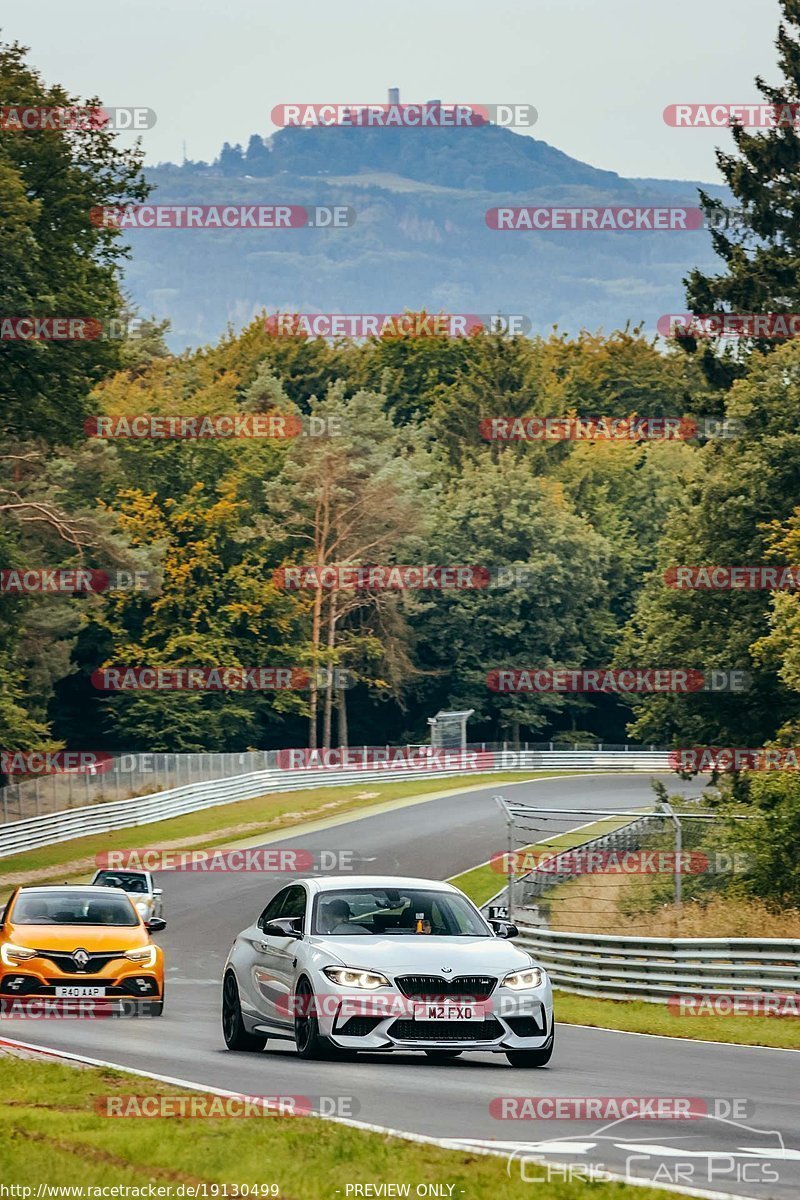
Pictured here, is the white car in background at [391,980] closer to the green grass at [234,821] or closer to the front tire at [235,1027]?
the front tire at [235,1027]

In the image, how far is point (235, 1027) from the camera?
53.2ft

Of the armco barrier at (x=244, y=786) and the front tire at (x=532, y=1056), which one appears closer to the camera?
the front tire at (x=532, y=1056)

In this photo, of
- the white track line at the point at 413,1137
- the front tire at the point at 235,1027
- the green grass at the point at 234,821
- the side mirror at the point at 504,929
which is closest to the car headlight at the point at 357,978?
the white track line at the point at 413,1137

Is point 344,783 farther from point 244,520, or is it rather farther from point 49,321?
point 49,321

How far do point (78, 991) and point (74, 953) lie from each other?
422 millimetres

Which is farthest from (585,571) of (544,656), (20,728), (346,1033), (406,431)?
(346,1033)

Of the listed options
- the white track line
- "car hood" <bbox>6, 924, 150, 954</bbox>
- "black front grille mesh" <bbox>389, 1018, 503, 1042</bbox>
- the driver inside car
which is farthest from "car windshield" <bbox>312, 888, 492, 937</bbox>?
"car hood" <bbox>6, 924, 150, 954</bbox>

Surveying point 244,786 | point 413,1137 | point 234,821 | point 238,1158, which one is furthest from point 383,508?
point 238,1158

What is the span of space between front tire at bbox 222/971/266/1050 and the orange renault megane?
139 inches

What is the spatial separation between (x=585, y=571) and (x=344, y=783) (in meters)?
23.4

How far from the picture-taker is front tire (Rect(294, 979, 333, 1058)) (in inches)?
571

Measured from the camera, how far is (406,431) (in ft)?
329

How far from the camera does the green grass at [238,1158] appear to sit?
8.81 meters

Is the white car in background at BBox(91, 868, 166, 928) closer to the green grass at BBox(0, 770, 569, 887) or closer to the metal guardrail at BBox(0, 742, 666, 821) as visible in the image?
the green grass at BBox(0, 770, 569, 887)
